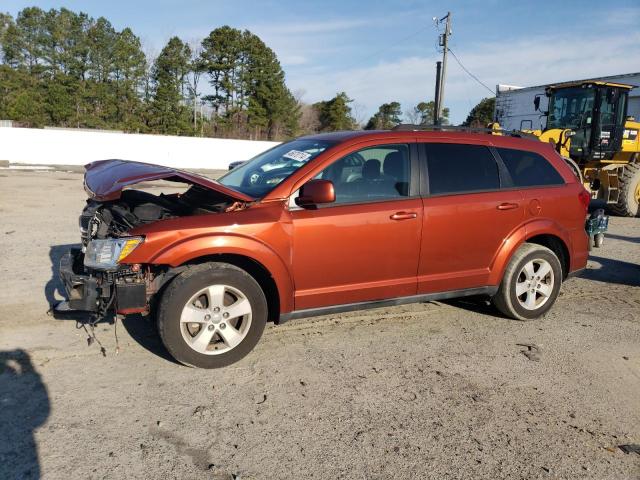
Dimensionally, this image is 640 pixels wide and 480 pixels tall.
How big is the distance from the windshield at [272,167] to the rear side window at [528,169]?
186cm

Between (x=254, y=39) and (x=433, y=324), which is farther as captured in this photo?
(x=254, y=39)

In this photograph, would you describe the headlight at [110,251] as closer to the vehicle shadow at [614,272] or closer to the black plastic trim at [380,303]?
the black plastic trim at [380,303]

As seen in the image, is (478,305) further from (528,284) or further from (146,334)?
(146,334)

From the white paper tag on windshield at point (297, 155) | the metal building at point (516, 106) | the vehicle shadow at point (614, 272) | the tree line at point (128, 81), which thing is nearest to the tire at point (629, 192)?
the vehicle shadow at point (614, 272)

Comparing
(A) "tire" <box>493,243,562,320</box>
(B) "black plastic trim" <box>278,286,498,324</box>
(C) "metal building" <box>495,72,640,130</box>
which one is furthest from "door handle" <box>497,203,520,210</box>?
(C) "metal building" <box>495,72,640,130</box>

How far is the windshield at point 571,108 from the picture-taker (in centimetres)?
1251

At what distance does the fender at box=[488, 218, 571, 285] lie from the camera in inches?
191

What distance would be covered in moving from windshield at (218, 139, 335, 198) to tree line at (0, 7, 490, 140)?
144 ft

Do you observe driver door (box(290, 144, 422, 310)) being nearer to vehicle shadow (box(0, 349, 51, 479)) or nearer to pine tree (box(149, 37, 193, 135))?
vehicle shadow (box(0, 349, 51, 479))

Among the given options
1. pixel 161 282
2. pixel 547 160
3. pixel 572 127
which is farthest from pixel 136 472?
pixel 572 127

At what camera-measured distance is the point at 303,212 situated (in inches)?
159

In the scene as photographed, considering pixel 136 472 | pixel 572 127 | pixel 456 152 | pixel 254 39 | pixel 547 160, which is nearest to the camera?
pixel 136 472

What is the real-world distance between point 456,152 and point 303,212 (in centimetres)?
167

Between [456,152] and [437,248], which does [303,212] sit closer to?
[437,248]
